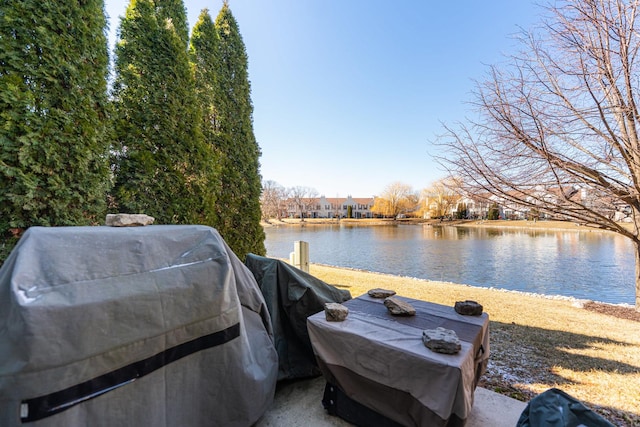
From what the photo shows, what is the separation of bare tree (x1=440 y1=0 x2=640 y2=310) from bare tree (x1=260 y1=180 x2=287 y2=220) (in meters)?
42.9

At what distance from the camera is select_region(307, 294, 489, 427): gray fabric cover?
1.39m

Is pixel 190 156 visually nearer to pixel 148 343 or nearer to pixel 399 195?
pixel 148 343

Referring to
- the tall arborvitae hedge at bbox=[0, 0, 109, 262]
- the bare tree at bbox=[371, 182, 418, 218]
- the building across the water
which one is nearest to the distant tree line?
the tall arborvitae hedge at bbox=[0, 0, 109, 262]

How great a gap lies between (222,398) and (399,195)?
47782 mm

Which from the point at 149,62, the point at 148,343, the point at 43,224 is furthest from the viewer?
the point at 149,62

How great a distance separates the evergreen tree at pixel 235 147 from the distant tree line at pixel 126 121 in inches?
0.8

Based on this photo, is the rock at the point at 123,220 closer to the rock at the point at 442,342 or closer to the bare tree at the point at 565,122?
the rock at the point at 442,342

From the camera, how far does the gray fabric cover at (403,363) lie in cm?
139

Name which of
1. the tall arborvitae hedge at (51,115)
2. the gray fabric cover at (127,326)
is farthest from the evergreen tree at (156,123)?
the gray fabric cover at (127,326)

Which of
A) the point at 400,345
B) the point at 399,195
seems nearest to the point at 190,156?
the point at 400,345

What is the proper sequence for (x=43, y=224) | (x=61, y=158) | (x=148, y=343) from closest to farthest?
(x=148, y=343) → (x=43, y=224) → (x=61, y=158)

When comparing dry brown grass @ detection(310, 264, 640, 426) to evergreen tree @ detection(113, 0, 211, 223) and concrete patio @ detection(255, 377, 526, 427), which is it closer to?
concrete patio @ detection(255, 377, 526, 427)

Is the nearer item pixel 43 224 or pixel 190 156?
pixel 43 224

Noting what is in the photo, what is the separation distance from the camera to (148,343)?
1.33 meters
